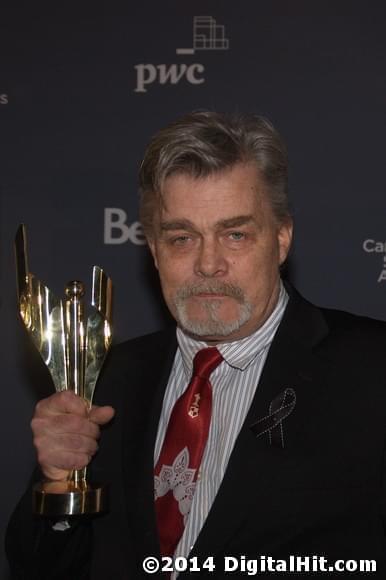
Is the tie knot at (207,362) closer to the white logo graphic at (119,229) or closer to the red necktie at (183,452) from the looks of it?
the red necktie at (183,452)

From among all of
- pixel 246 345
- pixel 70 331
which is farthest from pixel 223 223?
pixel 70 331

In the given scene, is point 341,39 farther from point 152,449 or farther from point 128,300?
point 152,449

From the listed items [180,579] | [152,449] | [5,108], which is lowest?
[180,579]

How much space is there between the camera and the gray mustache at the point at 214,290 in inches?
73.6

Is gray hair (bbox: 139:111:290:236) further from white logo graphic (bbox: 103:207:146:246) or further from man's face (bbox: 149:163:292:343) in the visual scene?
white logo graphic (bbox: 103:207:146:246)

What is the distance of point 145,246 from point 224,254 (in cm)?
98

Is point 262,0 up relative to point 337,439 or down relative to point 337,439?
up

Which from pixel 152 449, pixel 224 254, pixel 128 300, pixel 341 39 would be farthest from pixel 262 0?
pixel 152 449

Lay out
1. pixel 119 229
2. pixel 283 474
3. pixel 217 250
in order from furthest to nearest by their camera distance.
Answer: pixel 119 229
pixel 217 250
pixel 283 474

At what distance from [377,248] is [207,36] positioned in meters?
0.78

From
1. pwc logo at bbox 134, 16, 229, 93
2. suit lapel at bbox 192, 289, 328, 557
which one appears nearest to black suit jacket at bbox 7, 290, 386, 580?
suit lapel at bbox 192, 289, 328, 557

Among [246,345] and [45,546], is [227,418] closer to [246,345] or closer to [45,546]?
[246,345]

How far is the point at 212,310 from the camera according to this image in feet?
6.19

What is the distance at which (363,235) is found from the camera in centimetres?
271
